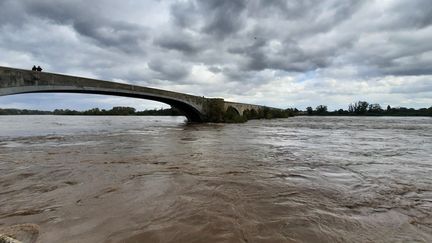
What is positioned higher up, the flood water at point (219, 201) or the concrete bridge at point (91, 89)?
the concrete bridge at point (91, 89)

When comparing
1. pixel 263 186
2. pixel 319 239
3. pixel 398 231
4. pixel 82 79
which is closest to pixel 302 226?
pixel 319 239

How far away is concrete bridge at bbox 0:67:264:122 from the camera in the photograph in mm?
22453

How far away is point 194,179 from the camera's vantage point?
793cm

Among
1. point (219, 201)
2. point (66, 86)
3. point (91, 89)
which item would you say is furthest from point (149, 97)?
point (219, 201)

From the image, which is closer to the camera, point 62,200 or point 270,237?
point 270,237

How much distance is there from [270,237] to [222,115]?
53206 millimetres

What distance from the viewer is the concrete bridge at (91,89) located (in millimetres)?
22453

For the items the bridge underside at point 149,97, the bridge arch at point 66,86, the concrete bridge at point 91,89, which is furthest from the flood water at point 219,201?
the bridge underside at point 149,97

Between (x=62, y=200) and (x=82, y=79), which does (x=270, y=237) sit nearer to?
(x=62, y=200)

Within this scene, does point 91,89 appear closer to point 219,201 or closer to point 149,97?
point 149,97

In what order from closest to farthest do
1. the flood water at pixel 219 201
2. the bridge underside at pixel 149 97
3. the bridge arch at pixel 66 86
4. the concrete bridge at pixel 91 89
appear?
the flood water at pixel 219 201 < the bridge arch at pixel 66 86 < the concrete bridge at pixel 91 89 < the bridge underside at pixel 149 97

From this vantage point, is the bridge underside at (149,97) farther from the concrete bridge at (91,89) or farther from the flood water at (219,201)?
the flood water at (219,201)

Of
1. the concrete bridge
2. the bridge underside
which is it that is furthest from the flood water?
the bridge underside

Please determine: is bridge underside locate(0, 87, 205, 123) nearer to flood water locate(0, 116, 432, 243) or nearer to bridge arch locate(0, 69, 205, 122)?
bridge arch locate(0, 69, 205, 122)
